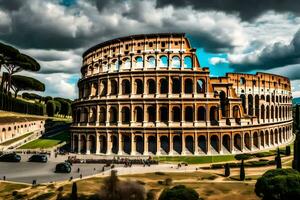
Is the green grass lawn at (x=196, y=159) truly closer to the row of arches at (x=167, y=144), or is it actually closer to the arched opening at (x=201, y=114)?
A: the row of arches at (x=167, y=144)

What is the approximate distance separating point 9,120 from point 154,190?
44.4 m

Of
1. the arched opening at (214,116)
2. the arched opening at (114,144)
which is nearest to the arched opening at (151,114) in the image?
the arched opening at (114,144)

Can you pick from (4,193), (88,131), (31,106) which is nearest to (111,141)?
(88,131)

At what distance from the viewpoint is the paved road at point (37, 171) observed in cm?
3575

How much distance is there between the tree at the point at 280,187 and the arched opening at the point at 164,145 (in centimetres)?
2478

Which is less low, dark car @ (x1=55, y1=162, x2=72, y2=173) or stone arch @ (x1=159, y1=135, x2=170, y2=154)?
stone arch @ (x1=159, y1=135, x2=170, y2=154)

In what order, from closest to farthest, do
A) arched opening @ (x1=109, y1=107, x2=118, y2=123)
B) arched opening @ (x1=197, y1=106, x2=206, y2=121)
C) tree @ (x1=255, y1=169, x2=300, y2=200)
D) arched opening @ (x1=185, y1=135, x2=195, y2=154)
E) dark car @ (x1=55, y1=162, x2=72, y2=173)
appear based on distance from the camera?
tree @ (x1=255, y1=169, x2=300, y2=200) < dark car @ (x1=55, y1=162, x2=72, y2=173) < arched opening @ (x1=185, y1=135, x2=195, y2=154) < arched opening @ (x1=197, y1=106, x2=206, y2=121) < arched opening @ (x1=109, y1=107, x2=118, y2=123)

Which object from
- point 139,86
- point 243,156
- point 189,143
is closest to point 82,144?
point 139,86

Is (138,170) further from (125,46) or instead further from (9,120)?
(9,120)

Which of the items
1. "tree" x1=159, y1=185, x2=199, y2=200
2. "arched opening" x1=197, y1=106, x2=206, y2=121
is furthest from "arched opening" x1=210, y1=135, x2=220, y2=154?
"tree" x1=159, y1=185, x2=199, y2=200

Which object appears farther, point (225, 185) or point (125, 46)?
point (125, 46)

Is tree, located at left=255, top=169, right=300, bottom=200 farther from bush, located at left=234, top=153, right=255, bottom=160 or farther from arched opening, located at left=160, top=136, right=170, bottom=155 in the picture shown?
arched opening, located at left=160, top=136, right=170, bottom=155

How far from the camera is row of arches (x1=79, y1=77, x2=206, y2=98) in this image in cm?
5112

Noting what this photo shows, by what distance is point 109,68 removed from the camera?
54.7 meters
